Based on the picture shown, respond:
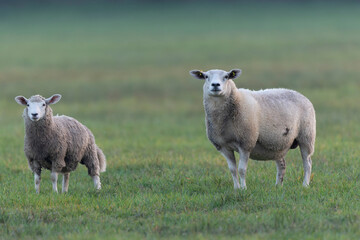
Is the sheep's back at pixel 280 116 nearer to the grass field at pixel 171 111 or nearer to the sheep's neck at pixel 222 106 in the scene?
the sheep's neck at pixel 222 106

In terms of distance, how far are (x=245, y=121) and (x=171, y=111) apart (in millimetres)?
13579

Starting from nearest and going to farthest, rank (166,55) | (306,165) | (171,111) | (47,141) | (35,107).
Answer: (35,107) → (47,141) → (306,165) → (171,111) → (166,55)

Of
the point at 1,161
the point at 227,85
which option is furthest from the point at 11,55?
the point at 227,85

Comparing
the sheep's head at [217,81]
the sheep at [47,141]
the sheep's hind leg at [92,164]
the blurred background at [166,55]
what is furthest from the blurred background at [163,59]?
the sheep's head at [217,81]

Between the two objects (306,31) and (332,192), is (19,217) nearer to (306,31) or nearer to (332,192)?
(332,192)

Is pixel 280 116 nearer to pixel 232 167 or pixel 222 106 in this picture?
pixel 222 106

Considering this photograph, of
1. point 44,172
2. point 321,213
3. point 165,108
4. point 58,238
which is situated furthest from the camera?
point 165,108

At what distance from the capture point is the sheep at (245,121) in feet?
28.7

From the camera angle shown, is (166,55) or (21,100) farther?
(166,55)

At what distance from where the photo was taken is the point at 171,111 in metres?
22.3

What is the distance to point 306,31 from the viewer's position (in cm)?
4206

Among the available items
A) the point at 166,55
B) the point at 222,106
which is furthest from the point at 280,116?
the point at 166,55

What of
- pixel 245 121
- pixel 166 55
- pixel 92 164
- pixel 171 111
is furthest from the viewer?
pixel 166 55

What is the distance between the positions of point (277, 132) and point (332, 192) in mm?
1118
